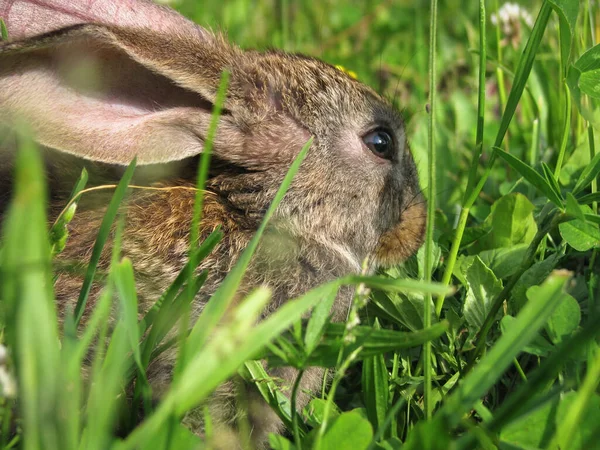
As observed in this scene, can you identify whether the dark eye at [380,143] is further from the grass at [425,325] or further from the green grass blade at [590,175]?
the green grass blade at [590,175]

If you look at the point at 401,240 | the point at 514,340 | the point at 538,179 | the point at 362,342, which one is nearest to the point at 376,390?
the point at 362,342

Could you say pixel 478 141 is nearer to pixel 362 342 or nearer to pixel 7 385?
pixel 362 342

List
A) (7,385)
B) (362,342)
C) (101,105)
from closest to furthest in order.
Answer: (7,385) < (362,342) < (101,105)

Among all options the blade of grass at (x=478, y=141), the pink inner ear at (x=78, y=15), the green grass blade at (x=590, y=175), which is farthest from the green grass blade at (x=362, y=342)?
the pink inner ear at (x=78, y=15)

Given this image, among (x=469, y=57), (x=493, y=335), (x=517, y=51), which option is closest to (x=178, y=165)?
(x=493, y=335)

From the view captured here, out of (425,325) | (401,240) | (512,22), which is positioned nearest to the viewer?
(425,325)

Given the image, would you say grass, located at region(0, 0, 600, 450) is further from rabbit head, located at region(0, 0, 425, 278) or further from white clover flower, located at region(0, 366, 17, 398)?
rabbit head, located at region(0, 0, 425, 278)

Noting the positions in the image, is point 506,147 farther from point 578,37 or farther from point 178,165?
point 178,165
